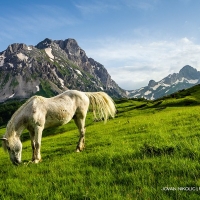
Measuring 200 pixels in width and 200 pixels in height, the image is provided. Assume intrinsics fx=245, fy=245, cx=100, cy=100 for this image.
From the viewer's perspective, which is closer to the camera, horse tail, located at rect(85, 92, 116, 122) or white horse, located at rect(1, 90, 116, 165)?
white horse, located at rect(1, 90, 116, 165)

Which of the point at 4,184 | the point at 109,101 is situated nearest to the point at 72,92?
the point at 109,101

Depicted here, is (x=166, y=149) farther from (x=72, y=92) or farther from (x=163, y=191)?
(x=72, y=92)

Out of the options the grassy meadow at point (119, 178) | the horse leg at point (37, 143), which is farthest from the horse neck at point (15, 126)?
the grassy meadow at point (119, 178)

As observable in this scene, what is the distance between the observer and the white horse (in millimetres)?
11891

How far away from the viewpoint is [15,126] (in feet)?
40.5

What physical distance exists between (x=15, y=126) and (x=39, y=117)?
126 cm

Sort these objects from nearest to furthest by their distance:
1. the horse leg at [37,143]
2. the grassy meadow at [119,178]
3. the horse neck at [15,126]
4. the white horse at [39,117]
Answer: the grassy meadow at [119,178] → the white horse at [39,117] → the horse neck at [15,126] → the horse leg at [37,143]

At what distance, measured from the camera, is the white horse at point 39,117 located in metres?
11.9

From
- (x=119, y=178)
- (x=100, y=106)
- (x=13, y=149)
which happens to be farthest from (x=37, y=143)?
(x=119, y=178)

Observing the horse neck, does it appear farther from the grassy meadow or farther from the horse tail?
the horse tail

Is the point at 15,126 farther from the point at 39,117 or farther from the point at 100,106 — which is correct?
the point at 100,106

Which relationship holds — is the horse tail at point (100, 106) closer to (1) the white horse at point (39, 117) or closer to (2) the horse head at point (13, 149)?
(1) the white horse at point (39, 117)

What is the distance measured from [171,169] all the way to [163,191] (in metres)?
1.25

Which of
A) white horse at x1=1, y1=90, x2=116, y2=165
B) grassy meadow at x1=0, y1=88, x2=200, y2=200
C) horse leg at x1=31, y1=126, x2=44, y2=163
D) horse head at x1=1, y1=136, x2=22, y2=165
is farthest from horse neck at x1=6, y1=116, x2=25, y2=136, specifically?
grassy meadow at x1=0, y1=88, x2=200, y2=200
